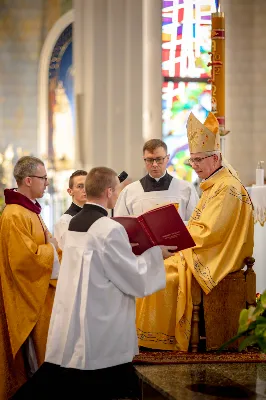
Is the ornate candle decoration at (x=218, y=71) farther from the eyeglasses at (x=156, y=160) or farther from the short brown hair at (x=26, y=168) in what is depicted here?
the short brown hair at (x=26, y=168)

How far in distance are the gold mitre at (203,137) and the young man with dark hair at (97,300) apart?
3.88 ft

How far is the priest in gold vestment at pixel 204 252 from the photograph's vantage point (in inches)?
221

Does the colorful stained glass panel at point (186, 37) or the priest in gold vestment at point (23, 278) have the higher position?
the colorful stained glass panel at point (186, 37)

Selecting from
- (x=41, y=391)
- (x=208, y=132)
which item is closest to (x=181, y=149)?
(x=208, y=132)

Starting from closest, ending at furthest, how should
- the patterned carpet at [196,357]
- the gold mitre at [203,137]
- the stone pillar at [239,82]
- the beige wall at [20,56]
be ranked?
the patterned carpet at [196,357] < the gold mitre at [203,137] < the stone pillar at [239,82] < the beige wall at [20,56]

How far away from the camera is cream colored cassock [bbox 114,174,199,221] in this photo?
6875 millimetres

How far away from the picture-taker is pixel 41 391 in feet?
16.4

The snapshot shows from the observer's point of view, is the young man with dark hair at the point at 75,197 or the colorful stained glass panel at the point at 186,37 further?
the colorful stained glass panel at the point at 186,37

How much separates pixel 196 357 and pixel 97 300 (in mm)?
1008

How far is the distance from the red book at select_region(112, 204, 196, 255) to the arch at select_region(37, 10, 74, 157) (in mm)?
10851

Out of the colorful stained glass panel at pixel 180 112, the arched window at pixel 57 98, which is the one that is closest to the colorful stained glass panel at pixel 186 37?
the colorful stained glass panel at pixel 180 112

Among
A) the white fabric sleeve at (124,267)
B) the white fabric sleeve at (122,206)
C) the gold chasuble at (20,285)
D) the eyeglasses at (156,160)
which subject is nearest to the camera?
the white fabric sleeve at (124,267)

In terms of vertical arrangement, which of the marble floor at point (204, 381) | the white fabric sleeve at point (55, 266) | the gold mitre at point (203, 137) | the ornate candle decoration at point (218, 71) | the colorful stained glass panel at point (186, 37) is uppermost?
the colorful stained glass panel at point (186, 37)

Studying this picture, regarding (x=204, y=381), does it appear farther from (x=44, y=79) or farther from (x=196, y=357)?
(x=44, y=79)
